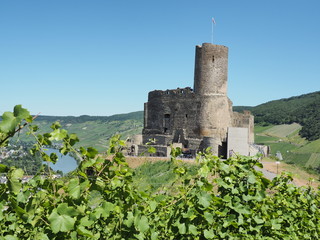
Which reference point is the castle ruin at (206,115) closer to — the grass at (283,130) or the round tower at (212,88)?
the round tower at (212,88)

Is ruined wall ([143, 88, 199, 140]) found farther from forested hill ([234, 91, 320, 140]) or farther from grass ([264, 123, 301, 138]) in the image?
grass ([264, 123, 301, 138])

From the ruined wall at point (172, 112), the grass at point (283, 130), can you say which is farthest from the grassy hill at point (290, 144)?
the ruined wall at point (172, 112)

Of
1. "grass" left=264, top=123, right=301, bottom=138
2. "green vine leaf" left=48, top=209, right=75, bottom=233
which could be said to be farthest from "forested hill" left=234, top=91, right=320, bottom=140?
"green vine leaf" left=48, top=209, right=75, bottom=233

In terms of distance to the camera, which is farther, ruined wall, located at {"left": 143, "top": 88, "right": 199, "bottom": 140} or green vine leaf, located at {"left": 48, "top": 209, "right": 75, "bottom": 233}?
ruined wall, located at {"left": 143, "top": 88, "right": 199, "bottom": 140}

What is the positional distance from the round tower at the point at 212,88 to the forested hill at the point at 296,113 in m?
65.1

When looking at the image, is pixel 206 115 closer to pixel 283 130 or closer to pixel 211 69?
pixel 211 69

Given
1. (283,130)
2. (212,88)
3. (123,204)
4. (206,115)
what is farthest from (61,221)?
(283,130)

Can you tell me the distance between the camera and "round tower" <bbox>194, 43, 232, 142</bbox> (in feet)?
89.0

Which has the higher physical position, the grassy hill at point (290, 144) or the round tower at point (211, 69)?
the round tower at point (211, 69)

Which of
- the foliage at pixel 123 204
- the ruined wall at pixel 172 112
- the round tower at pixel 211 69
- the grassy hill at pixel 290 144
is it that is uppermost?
the round tower at pixel 211 69

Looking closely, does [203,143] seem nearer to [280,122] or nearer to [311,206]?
[311,206]

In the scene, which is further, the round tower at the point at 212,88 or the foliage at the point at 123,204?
the round tower at the point at 212,88

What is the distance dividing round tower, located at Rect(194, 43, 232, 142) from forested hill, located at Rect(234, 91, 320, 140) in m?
65.1

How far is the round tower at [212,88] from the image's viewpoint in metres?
27.1
